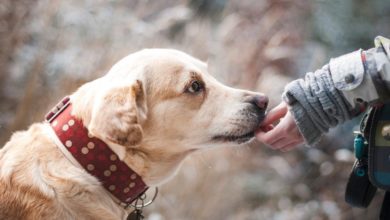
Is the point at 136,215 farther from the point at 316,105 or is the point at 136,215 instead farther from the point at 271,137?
the point at 316,105

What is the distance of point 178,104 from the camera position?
5.02 ft

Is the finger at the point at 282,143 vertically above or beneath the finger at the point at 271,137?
beneath

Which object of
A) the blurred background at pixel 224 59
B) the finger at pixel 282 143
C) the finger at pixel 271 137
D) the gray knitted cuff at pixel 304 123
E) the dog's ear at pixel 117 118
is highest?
the dog's ear at pixel 117 118

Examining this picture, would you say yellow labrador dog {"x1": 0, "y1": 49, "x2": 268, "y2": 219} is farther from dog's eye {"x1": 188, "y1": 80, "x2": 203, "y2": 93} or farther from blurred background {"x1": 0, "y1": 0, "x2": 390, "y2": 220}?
blurred background {"x1": 0, "y1": 0, "x2": 390, "y2": 220}

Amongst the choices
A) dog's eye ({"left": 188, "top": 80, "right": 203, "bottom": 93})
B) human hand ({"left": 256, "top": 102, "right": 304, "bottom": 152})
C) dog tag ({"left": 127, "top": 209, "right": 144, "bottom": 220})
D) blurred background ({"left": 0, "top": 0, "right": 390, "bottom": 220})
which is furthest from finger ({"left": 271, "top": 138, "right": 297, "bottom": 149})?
blurred background ({"left": 0, "top": 0, "right": 390, "bottom": 220})

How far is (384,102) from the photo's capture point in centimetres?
118

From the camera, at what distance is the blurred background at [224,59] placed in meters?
2.46

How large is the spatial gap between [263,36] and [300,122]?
4.48ft

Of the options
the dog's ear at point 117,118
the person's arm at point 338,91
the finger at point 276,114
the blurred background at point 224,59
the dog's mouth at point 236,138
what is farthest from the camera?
the blurred background at point 224,59

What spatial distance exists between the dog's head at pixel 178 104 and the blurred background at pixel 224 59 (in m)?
1.00

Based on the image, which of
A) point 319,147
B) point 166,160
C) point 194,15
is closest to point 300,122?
point 166,160

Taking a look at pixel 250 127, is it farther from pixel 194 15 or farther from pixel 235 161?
pixel 194 15

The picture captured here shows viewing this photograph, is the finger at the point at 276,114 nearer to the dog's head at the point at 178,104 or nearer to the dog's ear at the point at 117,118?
the dog's head at the point at 178,104

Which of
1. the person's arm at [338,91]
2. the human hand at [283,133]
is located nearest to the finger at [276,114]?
the human hand at [283,133]
